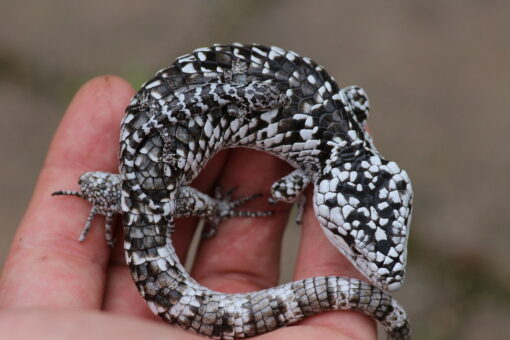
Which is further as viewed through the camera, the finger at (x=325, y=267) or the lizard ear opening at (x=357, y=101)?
the lizard ear opening at (x=357, y=101)

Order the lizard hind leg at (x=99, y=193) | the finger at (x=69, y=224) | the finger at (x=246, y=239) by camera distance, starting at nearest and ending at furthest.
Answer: the finger at (x=69, y=224) → the lizard hind leg at (x=99, y=193) → the finger at (x=246, y=239)

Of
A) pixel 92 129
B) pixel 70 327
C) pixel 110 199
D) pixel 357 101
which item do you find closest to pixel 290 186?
pixel 357 101

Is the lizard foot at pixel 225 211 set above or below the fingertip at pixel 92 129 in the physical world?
below

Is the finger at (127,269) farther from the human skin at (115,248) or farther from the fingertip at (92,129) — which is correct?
the fingertip at (92,129)

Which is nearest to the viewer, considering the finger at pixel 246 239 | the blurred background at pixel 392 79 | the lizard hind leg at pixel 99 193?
the lizard hind leg at pixel 99 193

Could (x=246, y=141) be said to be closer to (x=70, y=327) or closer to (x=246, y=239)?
(x=246, y=239)

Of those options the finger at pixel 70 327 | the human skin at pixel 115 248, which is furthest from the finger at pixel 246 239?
the finger at pixel 70 327
